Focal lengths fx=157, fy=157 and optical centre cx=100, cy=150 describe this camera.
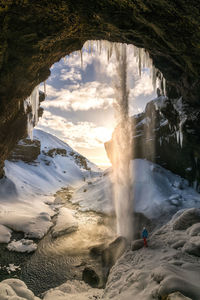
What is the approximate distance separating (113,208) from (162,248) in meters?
10.5

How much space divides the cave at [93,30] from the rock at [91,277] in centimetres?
951

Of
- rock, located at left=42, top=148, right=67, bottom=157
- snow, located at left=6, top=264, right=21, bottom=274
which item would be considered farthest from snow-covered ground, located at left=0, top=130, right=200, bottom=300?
rock, located at left=42, top=148, right=67, bottom=157

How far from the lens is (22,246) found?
9.46 m

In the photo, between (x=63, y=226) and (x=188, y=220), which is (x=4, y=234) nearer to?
(x=63, y=226)

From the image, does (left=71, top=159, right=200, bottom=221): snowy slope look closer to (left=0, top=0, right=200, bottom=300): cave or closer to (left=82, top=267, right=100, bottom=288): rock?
(left=0, top=0, right=200, bottom=300): cave

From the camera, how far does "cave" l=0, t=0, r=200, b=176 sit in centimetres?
450

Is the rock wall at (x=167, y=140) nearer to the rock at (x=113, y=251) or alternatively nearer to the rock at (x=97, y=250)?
the rock at (x=113, y=251)

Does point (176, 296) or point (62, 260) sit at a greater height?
point (176, 296)

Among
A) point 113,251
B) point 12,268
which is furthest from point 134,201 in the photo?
point 12,268

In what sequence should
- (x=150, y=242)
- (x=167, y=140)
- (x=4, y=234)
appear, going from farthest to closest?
(x=167, y=140) < (x=4, y=234) < (x=150, y=242)

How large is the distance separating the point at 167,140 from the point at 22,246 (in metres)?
18.2

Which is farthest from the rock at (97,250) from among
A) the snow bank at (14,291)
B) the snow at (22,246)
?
the snow bank at (14,291)

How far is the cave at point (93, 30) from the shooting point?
450 centimetres

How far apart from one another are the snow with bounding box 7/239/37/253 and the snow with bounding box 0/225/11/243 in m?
0.54
